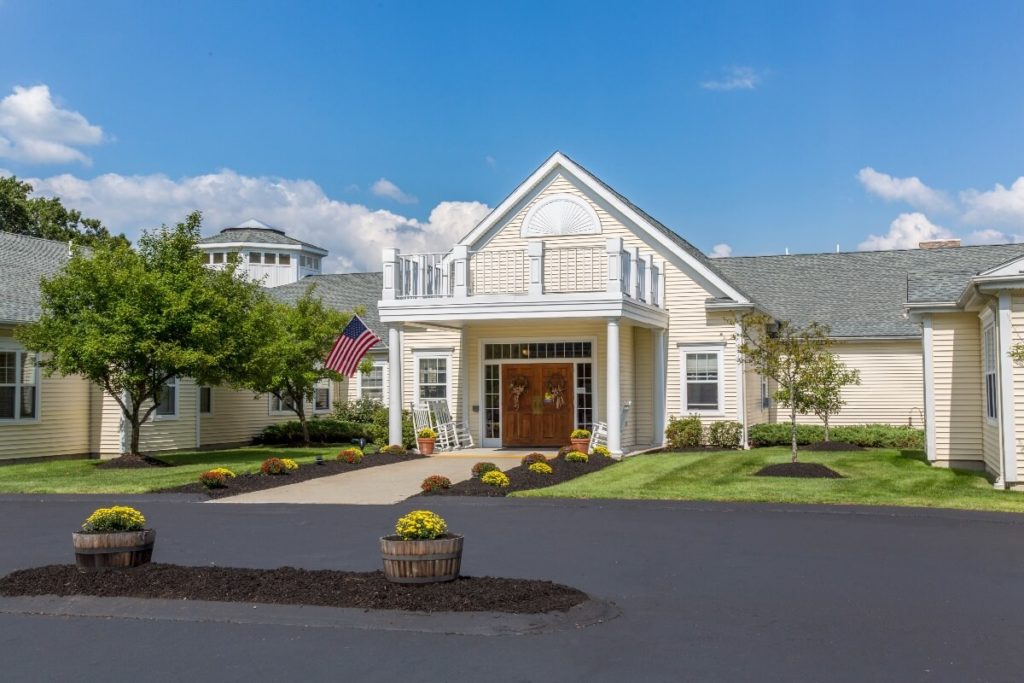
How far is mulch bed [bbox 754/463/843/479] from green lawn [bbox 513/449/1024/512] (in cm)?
27

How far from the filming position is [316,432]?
31438 millimetres

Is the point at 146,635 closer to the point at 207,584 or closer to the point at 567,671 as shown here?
the point at 207,584

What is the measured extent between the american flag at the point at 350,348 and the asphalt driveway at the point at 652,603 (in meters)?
10.1

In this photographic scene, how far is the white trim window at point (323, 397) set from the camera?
33.8 m

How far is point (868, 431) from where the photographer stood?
90.1 ft

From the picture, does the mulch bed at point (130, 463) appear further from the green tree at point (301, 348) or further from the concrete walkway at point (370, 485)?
the concrete walkway at point (370, 485)

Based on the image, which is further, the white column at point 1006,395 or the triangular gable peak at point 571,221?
the triangular gable peak at point 571,221

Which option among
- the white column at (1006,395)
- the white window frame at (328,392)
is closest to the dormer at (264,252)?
the white window frame at (328,392)

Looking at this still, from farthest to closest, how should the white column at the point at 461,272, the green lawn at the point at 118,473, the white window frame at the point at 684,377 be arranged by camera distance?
the white window frame at the point at 684,377 < the white column at the point at 461,272 < the green lawn at the point at 118,473

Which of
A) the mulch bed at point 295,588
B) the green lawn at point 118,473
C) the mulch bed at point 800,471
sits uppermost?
the mulch bed at point 800,471

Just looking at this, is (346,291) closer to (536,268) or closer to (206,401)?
(206,401)

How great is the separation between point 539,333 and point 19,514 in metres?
14.2

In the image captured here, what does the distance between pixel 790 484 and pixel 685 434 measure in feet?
27.5

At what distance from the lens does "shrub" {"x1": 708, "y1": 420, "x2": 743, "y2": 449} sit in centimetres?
2612
